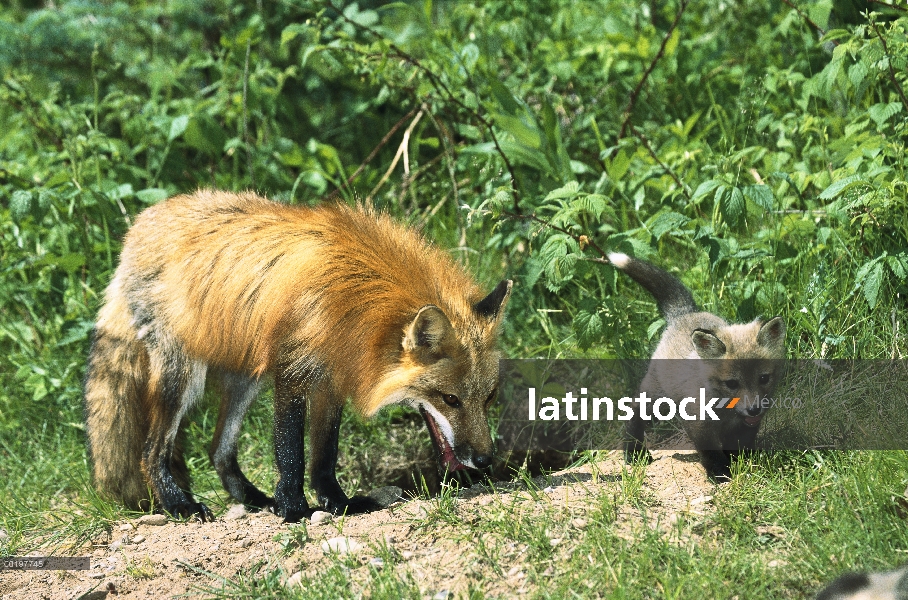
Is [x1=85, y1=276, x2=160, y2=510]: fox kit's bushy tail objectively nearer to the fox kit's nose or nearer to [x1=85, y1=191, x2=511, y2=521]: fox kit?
[x1=85, y1=191, x2=511, y2=521]: fox kit

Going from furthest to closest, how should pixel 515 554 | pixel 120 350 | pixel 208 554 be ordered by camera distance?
pixel 120 350 → pixel 208 554 → pixel 515 554

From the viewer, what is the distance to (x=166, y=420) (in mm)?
5164

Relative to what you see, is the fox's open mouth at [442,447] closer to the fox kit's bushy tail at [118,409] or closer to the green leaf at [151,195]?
the fox kit's bushy tail at [118,409]

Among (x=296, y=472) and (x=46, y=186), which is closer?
(x=296, y=472)

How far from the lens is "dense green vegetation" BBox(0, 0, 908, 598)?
514 cm

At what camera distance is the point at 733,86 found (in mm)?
7453

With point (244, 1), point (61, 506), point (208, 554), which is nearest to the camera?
point (208, 554)

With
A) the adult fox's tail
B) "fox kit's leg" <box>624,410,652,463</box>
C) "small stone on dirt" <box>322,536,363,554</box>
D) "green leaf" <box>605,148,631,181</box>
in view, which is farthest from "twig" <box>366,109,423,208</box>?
"small stone on dirt" <box>322,536,363,554</box>

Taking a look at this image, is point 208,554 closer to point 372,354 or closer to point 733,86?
point 372,354

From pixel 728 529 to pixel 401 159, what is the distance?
4.88 meters

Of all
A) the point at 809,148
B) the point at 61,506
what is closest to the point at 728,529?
the point at 809,148

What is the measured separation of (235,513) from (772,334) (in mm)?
3151

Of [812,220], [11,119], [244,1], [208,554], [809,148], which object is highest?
[244,1]

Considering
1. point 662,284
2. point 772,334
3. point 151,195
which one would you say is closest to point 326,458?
point 662,284
